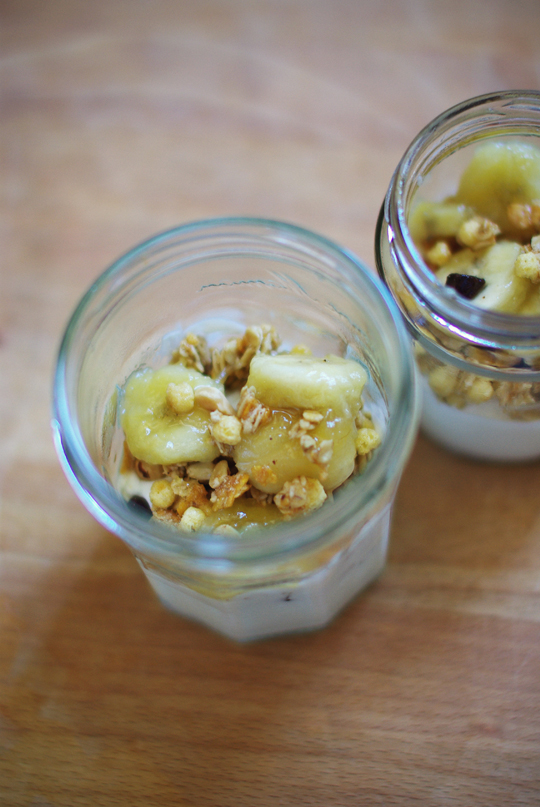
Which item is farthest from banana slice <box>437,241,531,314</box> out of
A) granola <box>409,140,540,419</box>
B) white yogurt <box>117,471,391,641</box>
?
white yogurt <box>117,471,391,641</box>

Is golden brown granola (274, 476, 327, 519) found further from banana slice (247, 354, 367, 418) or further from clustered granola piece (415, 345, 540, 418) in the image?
clustered granola piece (415, 345, 540, 418)

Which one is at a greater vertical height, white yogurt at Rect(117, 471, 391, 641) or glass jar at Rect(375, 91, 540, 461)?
glass jar at Rect(375, 91, 540, 461)

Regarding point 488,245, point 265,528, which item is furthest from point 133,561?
point 488,245

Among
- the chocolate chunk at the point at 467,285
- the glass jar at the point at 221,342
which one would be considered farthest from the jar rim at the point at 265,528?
the chocolate chunk at the point at 467,285

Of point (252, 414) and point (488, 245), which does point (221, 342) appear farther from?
point (488, 245)

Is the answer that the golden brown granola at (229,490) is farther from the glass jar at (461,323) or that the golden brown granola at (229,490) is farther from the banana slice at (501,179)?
the banana slice at (501,179)

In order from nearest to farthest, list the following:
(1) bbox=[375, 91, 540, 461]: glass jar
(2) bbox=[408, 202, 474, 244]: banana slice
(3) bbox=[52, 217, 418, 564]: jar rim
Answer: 1. (3) bbox=[52, 217, 418, 564]: jar rim
2. (1) bbox=[375, 91, 540, 461]: glass jar
3. (2) bbox=[408, 202, 474, 244]: banana slice
